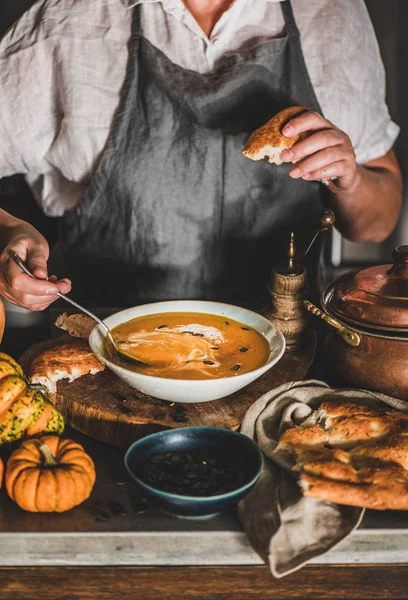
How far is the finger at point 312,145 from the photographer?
6.21ft

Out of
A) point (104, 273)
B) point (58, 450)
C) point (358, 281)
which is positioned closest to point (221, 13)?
point (104, 273)

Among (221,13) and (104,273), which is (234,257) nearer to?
(104,273)

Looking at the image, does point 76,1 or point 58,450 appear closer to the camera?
point 58,450

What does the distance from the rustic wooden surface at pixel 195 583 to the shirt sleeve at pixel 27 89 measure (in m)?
1.57

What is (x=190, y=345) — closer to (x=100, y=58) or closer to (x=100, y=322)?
(x=100, y=322)

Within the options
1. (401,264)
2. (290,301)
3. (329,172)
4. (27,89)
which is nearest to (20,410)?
(290,301)

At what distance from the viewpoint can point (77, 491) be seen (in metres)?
1.42

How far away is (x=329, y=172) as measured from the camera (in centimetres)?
201

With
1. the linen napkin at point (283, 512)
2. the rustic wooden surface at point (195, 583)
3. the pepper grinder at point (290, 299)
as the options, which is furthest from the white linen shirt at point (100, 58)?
the rustic wooden surface at point (195, 583)

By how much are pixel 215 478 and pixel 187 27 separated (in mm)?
1659

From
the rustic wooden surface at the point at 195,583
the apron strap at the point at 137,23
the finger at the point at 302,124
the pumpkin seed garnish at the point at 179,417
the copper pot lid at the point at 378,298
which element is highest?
the apron strap at the point at 137,23

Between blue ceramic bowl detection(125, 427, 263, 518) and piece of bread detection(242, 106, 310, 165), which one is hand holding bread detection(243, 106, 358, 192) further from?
blue ceramic bowl detection(125, 427, 263, 518)

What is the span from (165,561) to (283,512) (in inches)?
10.5

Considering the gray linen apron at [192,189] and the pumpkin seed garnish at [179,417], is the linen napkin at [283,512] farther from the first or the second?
the gray linen apron at [192,189]
